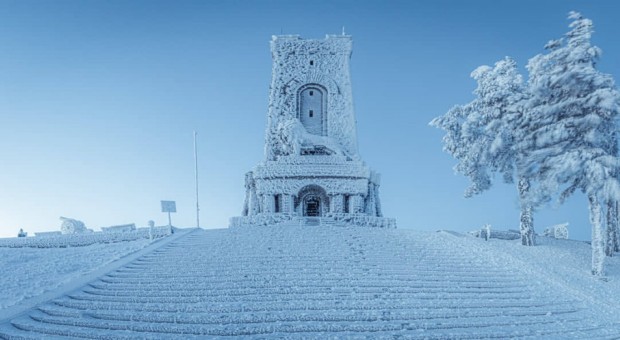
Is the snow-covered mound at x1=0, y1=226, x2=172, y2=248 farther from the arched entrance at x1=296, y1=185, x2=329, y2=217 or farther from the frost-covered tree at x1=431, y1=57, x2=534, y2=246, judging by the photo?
the frost-covered tree at x1=431, y1=57, x2=534, y2=246

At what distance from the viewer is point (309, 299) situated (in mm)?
11227

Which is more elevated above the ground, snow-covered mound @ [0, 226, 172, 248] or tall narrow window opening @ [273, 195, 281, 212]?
tall narrow window opening @ [273, 195, 281, 212]

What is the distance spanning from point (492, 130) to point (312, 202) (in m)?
13.3

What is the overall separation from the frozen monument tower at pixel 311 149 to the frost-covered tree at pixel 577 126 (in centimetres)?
1122

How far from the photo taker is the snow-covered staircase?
375 inches

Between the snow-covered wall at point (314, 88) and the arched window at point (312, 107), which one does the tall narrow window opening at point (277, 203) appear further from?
the arched window at point (312, 107)

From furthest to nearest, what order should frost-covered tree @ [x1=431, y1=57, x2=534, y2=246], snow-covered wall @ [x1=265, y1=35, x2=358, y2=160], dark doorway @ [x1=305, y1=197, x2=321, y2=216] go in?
1. snow-covered wall @ [x1=265, y1=35, x2=358, y2=160]
2. dark doorway @ [x1=305, y1=197, x2=321, y2=216]
3. frost-covered tree @ [x1=431, y1=57, x2=534, y2=246]

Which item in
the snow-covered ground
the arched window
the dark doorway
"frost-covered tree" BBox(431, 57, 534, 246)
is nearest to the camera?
the snow-covered ground

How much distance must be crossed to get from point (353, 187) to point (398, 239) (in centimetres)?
897

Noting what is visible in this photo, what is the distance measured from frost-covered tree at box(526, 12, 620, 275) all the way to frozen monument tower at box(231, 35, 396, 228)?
11224 millimetres

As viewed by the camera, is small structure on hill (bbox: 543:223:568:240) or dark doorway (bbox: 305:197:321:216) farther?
small structure on hill (bbox: 543:223:568:240)

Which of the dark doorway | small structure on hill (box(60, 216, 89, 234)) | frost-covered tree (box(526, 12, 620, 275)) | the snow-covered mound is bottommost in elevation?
the snow-covered mound

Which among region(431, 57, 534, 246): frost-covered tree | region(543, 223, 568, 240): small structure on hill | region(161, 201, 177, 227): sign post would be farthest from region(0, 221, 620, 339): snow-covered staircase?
region(543, 223, 568, 240): small structure on hill

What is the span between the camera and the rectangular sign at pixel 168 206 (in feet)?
69.8
